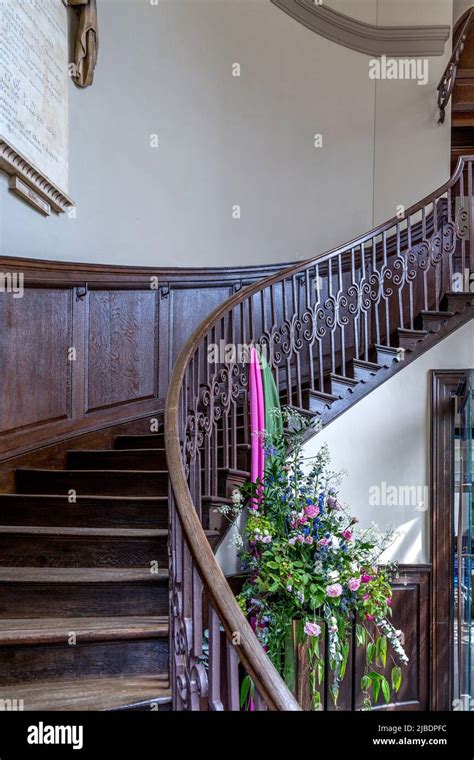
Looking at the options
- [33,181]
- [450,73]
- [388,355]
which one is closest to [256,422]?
[388,355]

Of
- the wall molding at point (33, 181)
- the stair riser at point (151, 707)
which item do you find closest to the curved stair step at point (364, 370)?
the wall molding at point (33, 181)

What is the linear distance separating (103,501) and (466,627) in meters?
2.56

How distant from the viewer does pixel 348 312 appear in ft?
17.8

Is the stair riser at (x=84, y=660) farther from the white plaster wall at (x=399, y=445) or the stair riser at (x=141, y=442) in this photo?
the white plaster wall at (x=399, y=445)

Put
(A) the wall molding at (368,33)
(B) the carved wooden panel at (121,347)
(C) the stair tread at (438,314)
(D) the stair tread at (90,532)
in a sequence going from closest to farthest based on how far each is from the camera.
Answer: (D) the stair tread at (90,532) < (B) the carved wooden panel at (121,347) < (C) the stair tread at (438,314) < (A) the wall molding at (368,33)

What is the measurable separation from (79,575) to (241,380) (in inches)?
64.7

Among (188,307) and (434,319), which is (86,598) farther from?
(434,319)

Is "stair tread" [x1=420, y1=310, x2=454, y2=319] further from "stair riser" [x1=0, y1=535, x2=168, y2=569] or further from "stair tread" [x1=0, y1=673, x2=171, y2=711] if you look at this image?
"stair tread" [x1=0, y1=673, x2=171, y2=711]

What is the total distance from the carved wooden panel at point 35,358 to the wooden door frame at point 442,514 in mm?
2227

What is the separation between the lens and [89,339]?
458cm

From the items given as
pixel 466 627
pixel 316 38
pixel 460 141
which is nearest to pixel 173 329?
pixel 466 627

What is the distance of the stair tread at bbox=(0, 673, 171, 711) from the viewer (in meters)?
2.50

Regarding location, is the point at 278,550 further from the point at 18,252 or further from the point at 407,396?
the point at 18,252

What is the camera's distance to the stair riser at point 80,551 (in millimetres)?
3250
